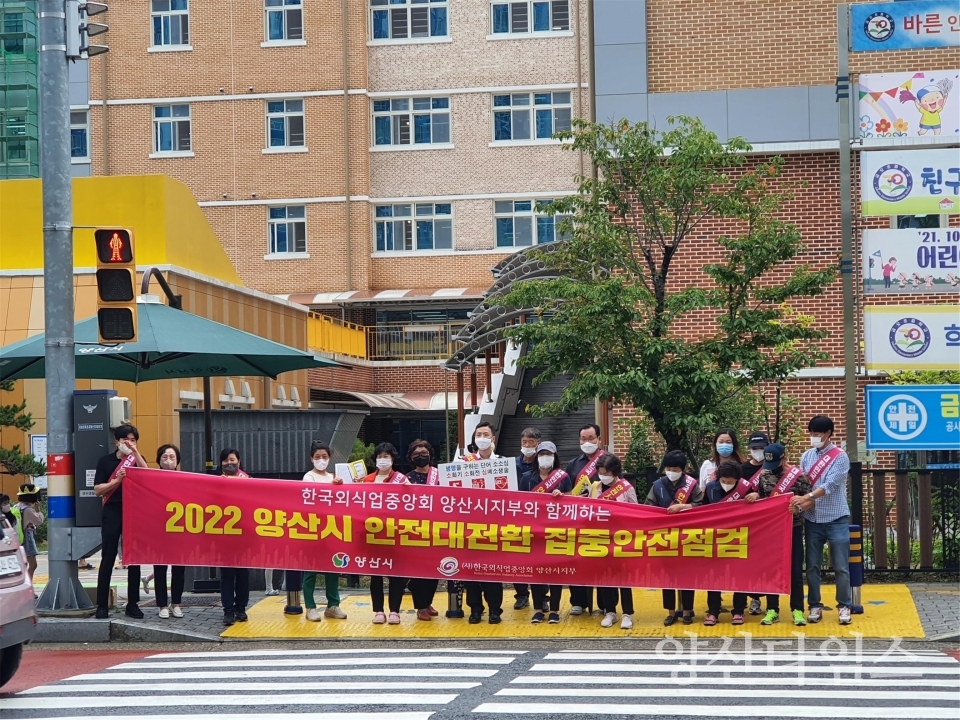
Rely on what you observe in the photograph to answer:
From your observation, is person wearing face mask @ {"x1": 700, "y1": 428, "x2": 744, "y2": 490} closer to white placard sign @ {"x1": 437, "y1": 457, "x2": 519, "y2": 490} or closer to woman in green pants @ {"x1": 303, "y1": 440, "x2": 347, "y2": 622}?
white placard sign @ {"x1": 437, "y1": 457, "x2": 519, "y2": 490}

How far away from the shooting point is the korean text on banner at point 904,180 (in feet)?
55.0

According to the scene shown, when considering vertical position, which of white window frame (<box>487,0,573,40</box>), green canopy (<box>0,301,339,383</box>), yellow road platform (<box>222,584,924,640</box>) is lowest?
yellow road platform (<box>222,584,924,640</box>)

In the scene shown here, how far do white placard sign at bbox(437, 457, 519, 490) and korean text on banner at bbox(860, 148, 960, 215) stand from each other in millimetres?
5940

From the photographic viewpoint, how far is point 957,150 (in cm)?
1673

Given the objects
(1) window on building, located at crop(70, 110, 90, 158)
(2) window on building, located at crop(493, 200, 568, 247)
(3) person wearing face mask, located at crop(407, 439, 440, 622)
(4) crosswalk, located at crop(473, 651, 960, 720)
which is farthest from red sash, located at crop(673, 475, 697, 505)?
(1) window on building, located at crop(70, 110, 90, 158)

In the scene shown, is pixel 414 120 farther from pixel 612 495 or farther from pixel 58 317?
pixel 612 495

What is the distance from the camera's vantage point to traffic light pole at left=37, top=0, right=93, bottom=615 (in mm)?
13688

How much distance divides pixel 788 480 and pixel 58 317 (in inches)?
286

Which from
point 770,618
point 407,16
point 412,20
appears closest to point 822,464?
point 770,618

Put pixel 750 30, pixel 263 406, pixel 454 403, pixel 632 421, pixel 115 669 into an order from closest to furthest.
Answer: pixel 115 669
pixel 632 421
pixel 750 30
pixel 263 406
pixel 454 403

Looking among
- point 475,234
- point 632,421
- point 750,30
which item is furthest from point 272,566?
point 475,234

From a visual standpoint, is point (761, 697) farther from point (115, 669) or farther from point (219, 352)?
point (219, 352)

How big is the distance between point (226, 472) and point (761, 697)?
672 cm

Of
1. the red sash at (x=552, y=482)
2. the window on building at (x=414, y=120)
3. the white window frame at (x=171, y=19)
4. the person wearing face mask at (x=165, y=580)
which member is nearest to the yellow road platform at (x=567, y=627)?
the person wearing face mask at (x=165, y=580)
